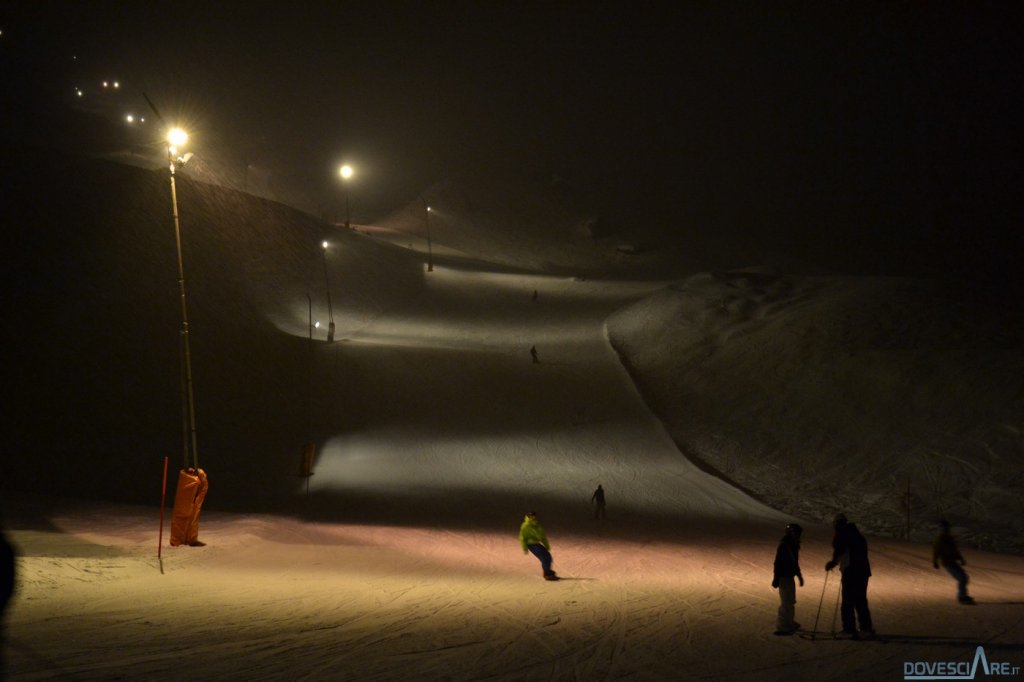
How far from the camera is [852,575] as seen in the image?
33.8ft

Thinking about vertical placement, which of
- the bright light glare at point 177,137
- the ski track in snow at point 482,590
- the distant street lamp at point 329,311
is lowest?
the ski track in snow at point 482,590

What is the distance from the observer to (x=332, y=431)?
3222cm

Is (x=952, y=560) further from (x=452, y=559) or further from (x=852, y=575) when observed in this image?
(x=452, y=559)

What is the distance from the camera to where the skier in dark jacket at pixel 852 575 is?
1009 cm

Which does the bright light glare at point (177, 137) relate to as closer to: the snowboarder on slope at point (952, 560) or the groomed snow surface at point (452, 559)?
the groomed snow surface at point (452, 559)

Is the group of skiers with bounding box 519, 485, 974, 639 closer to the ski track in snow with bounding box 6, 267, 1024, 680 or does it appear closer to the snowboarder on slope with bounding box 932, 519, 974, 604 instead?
the ski track in snow with bounding box 6, 267, 1024, 680

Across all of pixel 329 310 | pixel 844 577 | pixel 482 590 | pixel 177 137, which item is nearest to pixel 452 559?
pixel 482 590

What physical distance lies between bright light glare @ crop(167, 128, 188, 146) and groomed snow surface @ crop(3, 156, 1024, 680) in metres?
8.17

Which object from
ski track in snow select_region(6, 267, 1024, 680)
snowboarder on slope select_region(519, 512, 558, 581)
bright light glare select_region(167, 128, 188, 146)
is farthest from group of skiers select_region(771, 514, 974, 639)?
bright light glare select_region(167, 128, 188, 146)

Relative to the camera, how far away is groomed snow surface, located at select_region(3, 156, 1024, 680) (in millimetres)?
8898

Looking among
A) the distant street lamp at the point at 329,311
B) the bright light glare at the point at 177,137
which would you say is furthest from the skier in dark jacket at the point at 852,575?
the distant street lamp at the point at 329,311

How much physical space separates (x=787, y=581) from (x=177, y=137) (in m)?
13.8

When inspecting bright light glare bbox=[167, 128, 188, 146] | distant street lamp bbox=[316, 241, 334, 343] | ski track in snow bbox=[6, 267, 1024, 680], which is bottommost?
ski track in snow bbox=[6, 267, 1024, 680]

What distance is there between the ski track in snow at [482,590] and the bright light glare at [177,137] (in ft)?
26.8
